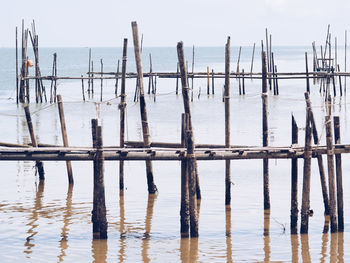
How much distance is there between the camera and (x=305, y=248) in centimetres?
1131

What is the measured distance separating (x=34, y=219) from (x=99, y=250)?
2.42 meters

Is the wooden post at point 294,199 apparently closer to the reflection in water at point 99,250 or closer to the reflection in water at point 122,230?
the reflection in water at point 122,230

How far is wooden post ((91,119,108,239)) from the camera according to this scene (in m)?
11.2

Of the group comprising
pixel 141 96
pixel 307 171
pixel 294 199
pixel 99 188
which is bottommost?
pixel 294 199

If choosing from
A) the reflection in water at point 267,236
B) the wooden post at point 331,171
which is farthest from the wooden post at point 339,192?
the reflection in water at point 267,236

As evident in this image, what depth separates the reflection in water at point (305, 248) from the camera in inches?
429

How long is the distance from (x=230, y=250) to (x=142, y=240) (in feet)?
5.18

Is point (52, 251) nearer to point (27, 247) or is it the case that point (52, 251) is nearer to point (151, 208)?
point (27, 247)

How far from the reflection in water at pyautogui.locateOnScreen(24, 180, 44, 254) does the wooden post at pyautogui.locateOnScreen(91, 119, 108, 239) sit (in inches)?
46.0

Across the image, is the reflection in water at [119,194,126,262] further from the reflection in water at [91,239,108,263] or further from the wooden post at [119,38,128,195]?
the wooden post at [119,38,128,195]

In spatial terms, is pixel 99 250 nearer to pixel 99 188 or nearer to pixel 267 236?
pixel 99 188

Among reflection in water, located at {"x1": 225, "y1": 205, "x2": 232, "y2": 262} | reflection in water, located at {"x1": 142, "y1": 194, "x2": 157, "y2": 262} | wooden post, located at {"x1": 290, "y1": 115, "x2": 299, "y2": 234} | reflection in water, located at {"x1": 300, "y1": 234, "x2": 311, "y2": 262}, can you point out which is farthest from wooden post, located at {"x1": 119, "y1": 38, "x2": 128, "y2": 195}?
reflection in water, located at {"x1": 300, "y1": 234, "x2": 311, "y2": 262}

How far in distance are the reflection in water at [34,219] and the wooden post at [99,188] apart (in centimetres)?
117

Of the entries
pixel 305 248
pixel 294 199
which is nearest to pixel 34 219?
pixel 294 199
